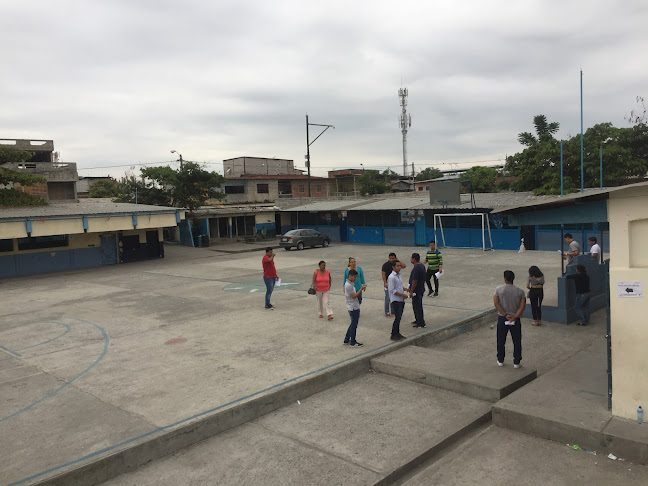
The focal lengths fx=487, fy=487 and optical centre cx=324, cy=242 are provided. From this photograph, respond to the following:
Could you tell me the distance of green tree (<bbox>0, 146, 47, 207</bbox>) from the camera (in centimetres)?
2625

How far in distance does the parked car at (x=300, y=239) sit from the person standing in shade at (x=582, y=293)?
2205 centimetres

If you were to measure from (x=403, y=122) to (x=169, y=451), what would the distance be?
86.6 metres

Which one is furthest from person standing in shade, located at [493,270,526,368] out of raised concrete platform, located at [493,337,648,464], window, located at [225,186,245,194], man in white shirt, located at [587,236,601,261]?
window, located at [225,186,245,194]

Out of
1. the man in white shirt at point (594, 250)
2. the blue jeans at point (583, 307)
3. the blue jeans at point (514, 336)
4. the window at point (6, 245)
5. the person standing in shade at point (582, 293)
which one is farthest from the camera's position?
the window at point (6, 245)

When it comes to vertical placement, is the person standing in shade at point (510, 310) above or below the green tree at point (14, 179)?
below

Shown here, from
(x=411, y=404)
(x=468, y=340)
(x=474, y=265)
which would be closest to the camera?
(x=411, y=404)

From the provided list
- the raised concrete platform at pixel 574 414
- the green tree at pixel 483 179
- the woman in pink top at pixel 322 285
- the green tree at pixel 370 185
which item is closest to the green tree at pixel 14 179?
the woman in pink top at pixel 322 285

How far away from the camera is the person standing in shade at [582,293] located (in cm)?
1088

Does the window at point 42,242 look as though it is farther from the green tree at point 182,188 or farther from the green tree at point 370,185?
the green tree at point 370,185

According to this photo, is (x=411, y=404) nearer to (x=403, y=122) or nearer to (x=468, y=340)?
(x=468, y=340)

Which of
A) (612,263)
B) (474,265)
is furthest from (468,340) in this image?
(474,265)

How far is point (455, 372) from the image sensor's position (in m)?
8.03

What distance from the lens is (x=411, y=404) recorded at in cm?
734

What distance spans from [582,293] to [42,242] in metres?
25.6
